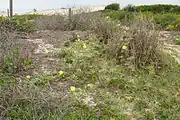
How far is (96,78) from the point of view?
3445 mm

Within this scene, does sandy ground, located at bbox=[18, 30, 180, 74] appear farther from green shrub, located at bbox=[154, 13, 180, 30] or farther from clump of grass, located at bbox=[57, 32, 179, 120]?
green shrub, located at bbox=[154, 13, 180, 30]

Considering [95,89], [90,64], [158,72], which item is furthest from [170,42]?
[95,89]

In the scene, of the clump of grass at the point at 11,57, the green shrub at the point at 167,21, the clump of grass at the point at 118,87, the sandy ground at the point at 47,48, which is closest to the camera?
the clump of grass at the point at 118,87

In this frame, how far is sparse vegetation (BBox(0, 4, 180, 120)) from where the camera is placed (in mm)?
2602

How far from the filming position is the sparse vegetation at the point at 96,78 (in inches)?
102

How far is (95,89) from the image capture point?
321 cm

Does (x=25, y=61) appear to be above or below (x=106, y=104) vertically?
above

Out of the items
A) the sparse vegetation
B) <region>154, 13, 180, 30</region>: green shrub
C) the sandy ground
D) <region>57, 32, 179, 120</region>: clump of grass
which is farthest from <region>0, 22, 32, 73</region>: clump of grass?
<region>154, 13, 180, 30</region>: green shrub

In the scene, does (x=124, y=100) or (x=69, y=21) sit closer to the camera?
(x=124, y=100)

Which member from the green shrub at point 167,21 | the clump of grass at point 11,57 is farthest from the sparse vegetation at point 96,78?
the green shrub at point 167,21

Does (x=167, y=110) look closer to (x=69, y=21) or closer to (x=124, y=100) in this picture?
(x=124, y=100)

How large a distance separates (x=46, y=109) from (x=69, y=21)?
4074mm

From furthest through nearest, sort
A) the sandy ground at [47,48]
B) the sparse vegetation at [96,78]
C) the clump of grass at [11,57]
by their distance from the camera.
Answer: the sandy ground at [47,48]
the clump of grass at [11,57]
the sparse vegetation at [96,78]

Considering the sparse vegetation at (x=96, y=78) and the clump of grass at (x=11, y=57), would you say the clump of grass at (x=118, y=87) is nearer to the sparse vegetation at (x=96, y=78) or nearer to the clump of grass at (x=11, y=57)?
the sparse vegetation at (x=96, y=78)
